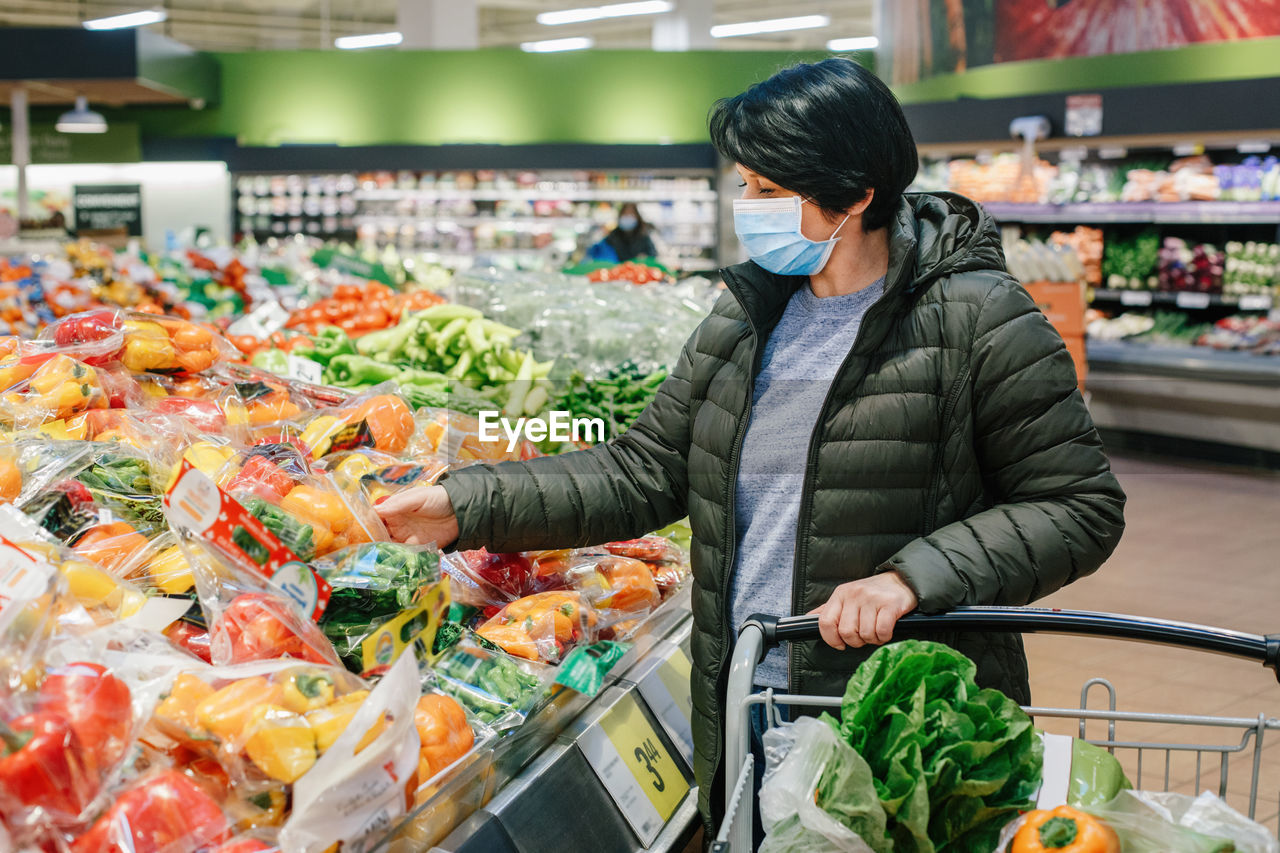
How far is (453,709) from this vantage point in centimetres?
152

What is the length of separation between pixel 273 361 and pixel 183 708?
2.45 meters

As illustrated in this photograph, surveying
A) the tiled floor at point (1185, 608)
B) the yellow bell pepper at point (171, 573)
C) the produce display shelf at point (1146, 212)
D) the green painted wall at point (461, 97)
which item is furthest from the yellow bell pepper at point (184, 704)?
the green painted wall at point (461, 97)

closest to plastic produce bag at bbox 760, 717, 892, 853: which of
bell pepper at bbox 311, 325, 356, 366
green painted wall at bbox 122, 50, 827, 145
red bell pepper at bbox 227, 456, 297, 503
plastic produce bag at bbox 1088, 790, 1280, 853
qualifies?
plastic produce bag at bbox 1088, 790, 1280, 853

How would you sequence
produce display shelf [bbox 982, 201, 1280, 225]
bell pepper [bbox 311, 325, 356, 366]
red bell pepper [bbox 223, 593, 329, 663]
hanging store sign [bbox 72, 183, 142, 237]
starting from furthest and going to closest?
hanging store sign [bbox 72, 183, 142, 237], produce display shelf [bbox 982, 201, 1280, 225], bell pepper [bbox 311, 325, 356, 366], red bell pepper [bbox 223, 593, 329, 663]

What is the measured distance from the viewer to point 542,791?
1654 mm

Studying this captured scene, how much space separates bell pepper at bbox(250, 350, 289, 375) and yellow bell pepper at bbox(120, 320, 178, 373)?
1025mm

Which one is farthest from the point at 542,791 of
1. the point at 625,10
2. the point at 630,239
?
the point at 625,10

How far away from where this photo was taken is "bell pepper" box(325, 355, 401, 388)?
3.64 metres

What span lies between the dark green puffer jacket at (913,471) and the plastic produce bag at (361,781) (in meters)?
0.59

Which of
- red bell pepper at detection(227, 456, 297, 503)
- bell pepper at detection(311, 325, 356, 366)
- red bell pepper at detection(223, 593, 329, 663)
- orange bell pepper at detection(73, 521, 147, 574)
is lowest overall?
red bell pepper at detection(223, 593, 329, 663)

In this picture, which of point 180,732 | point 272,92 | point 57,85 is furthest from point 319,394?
point 272,92

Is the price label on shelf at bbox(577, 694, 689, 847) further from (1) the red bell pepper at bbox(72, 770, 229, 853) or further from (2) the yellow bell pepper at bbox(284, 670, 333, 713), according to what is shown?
(1) the red bell pepper at bbox(72, 770, 229, 853)

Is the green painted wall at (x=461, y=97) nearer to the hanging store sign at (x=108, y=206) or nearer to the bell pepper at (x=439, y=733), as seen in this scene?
the hanging store sign at (x=108, y=206)

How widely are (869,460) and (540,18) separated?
18.5 meters
